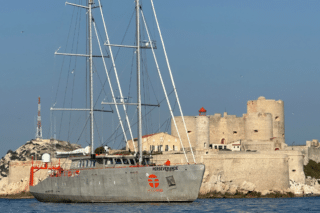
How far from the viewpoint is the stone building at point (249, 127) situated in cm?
5762

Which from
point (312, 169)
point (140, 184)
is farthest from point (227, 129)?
point (140, 184)

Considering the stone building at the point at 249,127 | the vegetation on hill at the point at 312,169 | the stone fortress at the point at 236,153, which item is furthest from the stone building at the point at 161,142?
the vegetation on hill at the point at 312,169

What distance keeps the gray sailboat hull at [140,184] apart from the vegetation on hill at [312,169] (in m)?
27.0

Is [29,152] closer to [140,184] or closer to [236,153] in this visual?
[236,153]

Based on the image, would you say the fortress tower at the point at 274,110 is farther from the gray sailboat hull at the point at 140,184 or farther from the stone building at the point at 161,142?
the gray sailboat hull at the point at 140,184

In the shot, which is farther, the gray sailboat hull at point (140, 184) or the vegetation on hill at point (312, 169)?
the vegetation on hill at point (312, 169)

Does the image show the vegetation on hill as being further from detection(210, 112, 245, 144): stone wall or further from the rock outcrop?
the rock outcrop

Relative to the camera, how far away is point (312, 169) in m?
57.7

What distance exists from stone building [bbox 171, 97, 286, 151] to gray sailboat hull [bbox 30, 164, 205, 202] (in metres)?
22.5

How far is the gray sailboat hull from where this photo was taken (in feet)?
106

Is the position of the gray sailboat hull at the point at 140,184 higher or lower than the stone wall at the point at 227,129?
lower

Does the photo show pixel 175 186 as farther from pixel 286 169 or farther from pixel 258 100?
pixel 258 100

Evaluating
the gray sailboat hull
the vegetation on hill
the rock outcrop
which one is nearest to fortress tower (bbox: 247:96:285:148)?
the vegetation on hill

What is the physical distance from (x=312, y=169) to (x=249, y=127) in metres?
8.68
